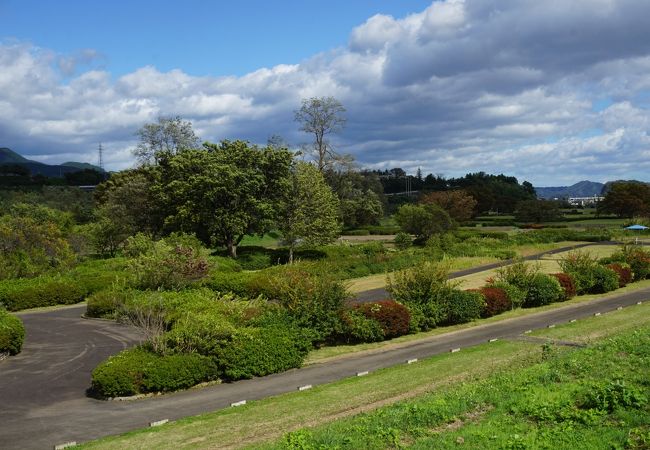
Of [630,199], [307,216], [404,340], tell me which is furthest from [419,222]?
[630,199]

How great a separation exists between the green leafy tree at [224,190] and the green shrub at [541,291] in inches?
857

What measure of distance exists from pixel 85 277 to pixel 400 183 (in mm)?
153698

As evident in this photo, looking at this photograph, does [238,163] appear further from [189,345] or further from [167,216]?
[189,345]

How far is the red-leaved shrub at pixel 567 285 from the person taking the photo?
3012 cm

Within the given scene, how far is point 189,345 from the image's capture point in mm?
16609

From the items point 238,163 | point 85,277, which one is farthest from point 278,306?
point 238,163

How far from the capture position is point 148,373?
1508 cm

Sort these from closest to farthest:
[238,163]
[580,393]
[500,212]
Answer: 1. [580,393]
2. [238,163]
3. [500,212]

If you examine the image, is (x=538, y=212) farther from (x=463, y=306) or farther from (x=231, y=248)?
(x=463, y=306)

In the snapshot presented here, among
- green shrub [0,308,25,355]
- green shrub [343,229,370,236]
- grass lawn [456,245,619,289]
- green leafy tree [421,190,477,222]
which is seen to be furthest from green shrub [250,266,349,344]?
green leafy tree [421,190,477,222]

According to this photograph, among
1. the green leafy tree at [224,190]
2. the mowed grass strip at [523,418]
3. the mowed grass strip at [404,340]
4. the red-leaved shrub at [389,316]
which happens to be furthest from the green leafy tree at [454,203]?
the mowed grass strip at [523,418]

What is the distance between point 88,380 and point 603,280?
88.5ft

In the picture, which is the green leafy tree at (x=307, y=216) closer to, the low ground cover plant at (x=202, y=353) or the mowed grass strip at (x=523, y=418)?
the low ground cover plant at (x=202, y=353)

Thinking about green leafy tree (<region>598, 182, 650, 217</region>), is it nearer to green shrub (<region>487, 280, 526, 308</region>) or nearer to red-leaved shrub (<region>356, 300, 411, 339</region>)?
green shrub (<region>487, 280, 526, 308</region>)
